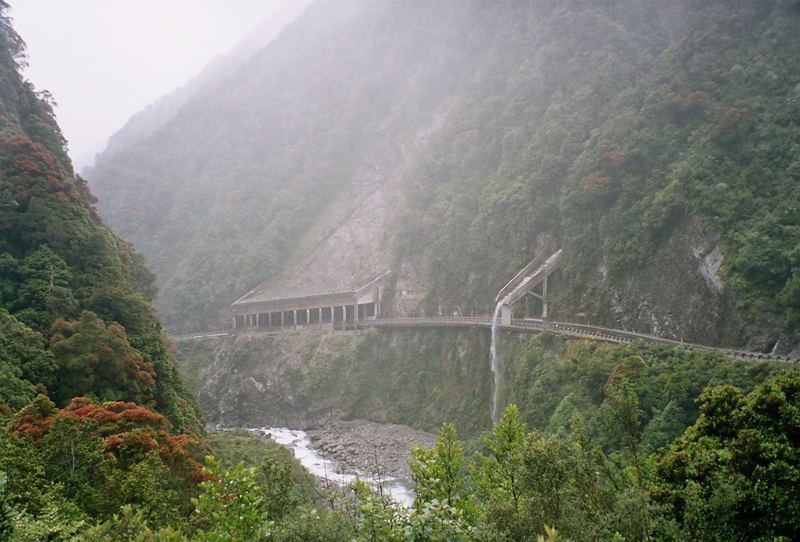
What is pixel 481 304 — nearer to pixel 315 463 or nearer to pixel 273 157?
pixel 315 463

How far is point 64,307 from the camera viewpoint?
24.0m

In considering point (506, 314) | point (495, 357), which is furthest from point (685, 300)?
point (495, 357)

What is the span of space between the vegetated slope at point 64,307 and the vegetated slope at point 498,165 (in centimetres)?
2745

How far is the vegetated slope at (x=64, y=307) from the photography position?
21.2 metres

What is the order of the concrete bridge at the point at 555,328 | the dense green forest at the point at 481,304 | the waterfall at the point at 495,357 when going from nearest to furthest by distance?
the dense green forest at the point at 481,304, the concrete bridge at the point at 555,328, the waterfall at the point at 495,357

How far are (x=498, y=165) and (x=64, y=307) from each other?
140ft

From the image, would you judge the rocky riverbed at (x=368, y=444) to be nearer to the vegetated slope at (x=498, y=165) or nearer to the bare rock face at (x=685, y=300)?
the vegetated slope at (x=498, y=165)

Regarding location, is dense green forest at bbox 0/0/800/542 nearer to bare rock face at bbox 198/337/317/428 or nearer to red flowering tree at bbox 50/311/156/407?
red flowering tree at bbox 50/311/156/407

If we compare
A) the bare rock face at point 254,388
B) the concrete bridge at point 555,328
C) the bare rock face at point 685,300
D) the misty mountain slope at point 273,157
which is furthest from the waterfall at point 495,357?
the misty mountain slope at point 273,157

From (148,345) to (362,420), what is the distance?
90.9ft

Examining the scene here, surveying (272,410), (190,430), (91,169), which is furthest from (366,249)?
(91,169)

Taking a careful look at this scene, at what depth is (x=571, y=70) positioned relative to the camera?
175 ft

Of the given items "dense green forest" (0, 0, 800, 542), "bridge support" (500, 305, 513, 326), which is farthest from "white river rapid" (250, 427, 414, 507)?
"bridge support" (500, 305, 513, 326)

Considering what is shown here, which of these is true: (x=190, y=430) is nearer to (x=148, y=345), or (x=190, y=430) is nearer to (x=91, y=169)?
(x=148, y=345)
